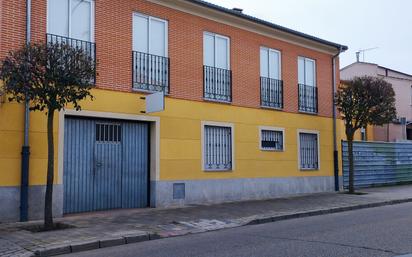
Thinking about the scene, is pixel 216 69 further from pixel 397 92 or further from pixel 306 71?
pixel 397 92

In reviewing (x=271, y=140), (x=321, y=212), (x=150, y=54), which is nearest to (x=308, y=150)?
(x=271, y=140)

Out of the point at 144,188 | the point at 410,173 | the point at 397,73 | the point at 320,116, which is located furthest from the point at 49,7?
the point at 397,73

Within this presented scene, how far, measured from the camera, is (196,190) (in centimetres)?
1575

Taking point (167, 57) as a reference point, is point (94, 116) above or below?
below

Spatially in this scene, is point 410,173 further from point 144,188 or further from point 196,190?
point 144,188

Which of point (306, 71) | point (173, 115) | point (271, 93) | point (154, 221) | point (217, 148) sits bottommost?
Result: point (154, 221)

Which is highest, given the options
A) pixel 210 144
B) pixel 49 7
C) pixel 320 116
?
pixel 49 7

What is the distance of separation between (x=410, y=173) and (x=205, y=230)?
59.1 feet

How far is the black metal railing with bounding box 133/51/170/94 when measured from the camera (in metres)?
14.6

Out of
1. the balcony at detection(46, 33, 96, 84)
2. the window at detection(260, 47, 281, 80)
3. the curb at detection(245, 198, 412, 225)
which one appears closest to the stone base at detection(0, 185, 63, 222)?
the balcony at detection(46, 33, 96, 84)

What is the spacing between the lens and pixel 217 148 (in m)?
16.6

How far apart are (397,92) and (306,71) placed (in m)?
14.1

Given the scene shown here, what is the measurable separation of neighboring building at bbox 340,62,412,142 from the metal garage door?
1981 cm

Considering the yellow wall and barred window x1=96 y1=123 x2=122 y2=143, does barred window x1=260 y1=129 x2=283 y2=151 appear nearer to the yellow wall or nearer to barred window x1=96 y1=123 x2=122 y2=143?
the yellow wall
